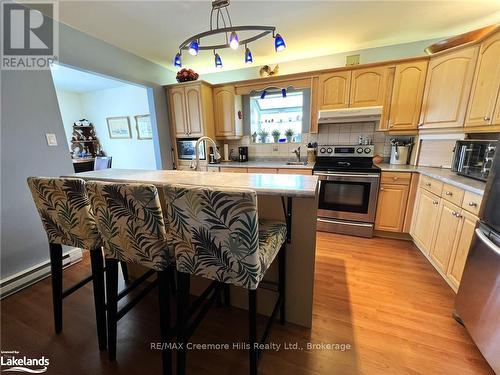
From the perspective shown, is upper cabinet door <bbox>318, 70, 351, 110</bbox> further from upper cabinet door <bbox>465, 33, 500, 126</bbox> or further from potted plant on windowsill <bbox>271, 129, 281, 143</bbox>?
upper cabinet door <bbox>465, 33, 500, 126</bbox>

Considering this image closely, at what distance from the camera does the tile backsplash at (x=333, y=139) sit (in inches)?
121

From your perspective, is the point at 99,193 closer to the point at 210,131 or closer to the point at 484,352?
the point at 484,352

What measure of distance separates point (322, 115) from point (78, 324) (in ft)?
11.0

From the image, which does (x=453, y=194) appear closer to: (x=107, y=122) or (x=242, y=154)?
(x=242, y=154)

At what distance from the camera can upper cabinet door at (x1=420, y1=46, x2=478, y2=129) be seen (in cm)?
213

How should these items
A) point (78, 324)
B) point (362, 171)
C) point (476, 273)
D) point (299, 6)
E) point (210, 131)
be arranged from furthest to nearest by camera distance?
point (210, 131)
point (362, 171)
point (299, 6)
point (78, 324)
point (476, 273)

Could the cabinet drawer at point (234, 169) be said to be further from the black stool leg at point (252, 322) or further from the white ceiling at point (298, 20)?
the black stool leg at point (252, 322)

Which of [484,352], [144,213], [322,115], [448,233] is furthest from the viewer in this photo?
[322,115]

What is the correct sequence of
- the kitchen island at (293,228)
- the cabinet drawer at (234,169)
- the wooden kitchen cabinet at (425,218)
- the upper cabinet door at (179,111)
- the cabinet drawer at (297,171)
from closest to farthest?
the kitchen island at (293,228) → the wooden kitchen cabinet at (425,218) → the cabinet drawer at (297,171) → the cabinet drawer at (234,169) → the upper cabinet door at (179,111)

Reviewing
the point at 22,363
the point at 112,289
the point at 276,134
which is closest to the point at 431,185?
the point at 276,134

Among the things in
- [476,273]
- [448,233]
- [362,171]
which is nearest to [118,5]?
[362,171]

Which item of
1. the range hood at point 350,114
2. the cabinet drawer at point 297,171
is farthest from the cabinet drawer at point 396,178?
the cabinet drawer at point 297,171

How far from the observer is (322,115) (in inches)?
114

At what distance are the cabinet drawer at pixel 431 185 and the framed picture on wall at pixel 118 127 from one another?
5.59 m
